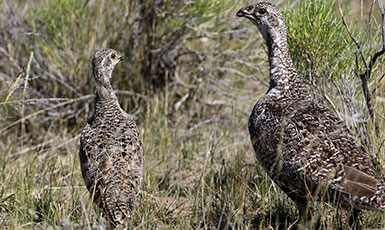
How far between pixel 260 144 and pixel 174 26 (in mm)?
3732

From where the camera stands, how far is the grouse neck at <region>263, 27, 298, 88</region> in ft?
15.3

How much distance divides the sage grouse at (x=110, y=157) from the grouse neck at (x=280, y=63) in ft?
4.81

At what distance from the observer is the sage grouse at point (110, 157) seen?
4.05m

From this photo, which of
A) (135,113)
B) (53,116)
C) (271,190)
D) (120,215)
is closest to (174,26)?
(135,113)

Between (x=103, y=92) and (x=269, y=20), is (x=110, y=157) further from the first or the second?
(x=269, y=20)

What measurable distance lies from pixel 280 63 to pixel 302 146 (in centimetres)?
106

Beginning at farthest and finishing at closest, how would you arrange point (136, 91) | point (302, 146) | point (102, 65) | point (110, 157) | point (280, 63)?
1. point (136, 91)
2. point (102, 65)
3. point (280, 63)
4. point (110, 157)
5. point (302, 146)

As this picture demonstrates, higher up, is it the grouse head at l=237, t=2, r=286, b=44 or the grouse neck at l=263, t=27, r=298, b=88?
the grouse head at l=237, t=2, r=286, b=44

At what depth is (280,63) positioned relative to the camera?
4715 millimetres

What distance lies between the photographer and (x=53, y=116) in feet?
24.6

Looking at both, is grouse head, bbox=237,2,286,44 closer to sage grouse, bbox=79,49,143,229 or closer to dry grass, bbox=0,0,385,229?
dry grass, bbox=0,0,385,229

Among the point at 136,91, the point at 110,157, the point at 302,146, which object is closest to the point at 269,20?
the point at 302,146

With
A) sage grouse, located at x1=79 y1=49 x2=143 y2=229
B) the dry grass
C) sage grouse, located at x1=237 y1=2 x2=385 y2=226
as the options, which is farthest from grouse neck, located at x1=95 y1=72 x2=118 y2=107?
sage grouse, located at x1=237 y1=2 x2=385 y2=226

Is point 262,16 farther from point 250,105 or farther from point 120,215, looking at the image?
point 250,105
